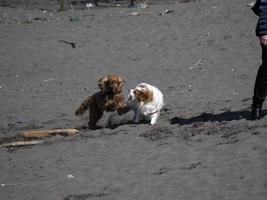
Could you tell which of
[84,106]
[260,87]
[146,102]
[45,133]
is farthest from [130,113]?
[260,87]

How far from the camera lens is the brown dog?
1051cm

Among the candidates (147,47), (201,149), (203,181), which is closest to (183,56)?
(147,47)

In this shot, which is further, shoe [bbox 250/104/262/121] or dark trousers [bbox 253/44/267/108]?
shoe [bbox 250/104/262/121]

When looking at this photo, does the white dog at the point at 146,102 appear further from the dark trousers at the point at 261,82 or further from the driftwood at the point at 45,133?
the dark trousers at the point at 261,82

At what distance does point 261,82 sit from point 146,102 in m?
2.04

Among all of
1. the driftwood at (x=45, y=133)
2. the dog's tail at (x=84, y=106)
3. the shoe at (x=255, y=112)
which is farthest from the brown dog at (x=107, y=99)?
the shoe at (x=255, y=112)

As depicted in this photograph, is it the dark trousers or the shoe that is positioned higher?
the dark trousers

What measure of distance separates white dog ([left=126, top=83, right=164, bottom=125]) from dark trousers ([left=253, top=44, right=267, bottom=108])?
6.08ft

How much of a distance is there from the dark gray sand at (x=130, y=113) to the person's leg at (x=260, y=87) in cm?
25

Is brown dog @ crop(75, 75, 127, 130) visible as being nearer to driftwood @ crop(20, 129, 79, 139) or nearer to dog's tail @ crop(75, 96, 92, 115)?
dog's tail @ crop(75, 96, 92, 115)

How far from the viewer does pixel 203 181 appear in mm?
7004

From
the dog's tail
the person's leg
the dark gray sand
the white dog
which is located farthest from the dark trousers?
the dog's tail

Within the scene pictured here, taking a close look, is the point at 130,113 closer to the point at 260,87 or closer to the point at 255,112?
the point at 255,112

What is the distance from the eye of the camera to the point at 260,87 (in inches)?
356
